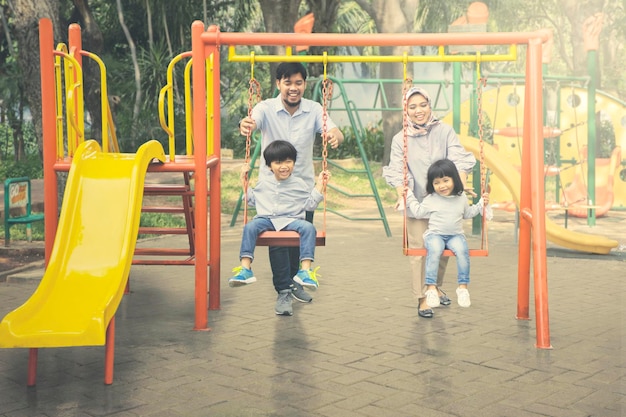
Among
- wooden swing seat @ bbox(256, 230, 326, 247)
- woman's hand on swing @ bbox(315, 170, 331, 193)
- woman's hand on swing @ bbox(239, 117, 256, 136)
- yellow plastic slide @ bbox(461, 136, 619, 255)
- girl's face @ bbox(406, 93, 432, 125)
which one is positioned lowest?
yellow plastic slide @ bbox(461, 136, 619, 255)

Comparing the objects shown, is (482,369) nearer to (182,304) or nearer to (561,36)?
(182,304)

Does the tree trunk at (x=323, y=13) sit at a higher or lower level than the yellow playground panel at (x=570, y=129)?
higher

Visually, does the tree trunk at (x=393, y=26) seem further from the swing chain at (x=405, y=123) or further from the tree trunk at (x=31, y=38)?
the swing chain at (x=405, y=123)

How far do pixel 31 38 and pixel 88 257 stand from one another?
650cm

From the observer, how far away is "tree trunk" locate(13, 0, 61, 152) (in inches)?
444

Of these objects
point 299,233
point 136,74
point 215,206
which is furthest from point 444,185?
point 136,74

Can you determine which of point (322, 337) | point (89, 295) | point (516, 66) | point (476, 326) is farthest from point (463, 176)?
point (516, 66)

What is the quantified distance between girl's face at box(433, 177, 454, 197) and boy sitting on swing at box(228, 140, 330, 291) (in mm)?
768

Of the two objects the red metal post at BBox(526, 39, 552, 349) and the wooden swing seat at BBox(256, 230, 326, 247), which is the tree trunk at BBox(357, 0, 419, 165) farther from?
the wooden swing seat at BBox(256, 230, 326, 247)

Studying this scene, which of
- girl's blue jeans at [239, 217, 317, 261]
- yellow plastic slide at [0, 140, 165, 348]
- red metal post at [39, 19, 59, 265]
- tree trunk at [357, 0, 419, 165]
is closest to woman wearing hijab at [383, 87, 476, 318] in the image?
girl's blue jeans at [239, 217, 317, 261]

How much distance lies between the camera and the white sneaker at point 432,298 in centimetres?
660

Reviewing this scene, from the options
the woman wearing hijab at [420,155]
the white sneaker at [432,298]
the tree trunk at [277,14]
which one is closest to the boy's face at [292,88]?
the woman wearing hijab at [420,155]

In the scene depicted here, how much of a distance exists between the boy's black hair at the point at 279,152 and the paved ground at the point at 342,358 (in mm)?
1161

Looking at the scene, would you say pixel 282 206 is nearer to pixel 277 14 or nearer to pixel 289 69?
pixel 289 69
